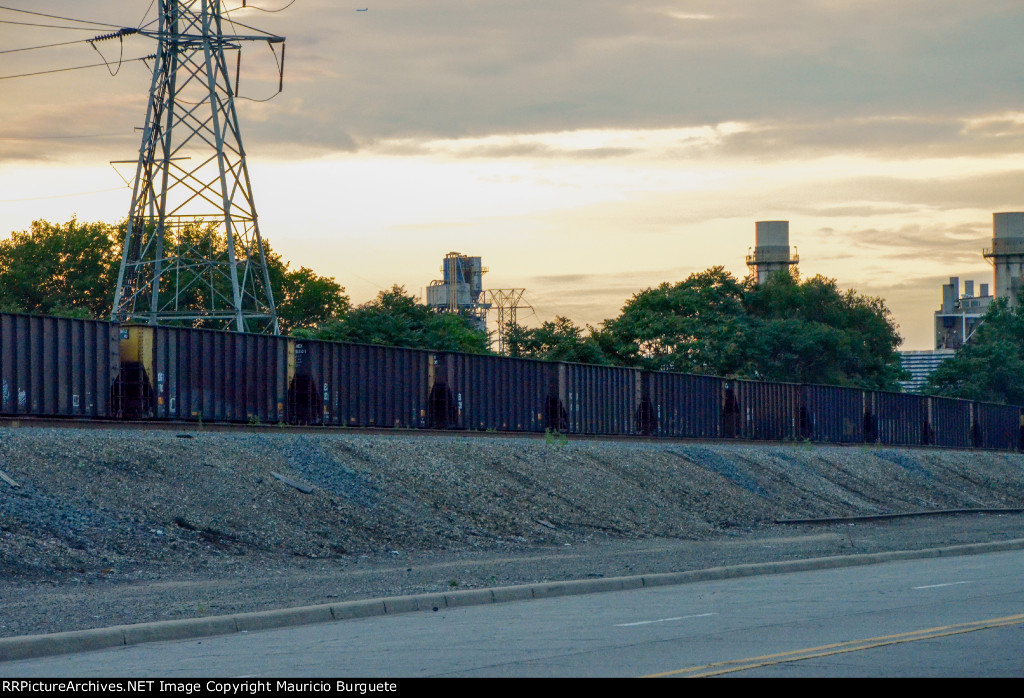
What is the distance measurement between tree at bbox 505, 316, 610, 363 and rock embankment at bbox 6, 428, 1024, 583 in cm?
4016

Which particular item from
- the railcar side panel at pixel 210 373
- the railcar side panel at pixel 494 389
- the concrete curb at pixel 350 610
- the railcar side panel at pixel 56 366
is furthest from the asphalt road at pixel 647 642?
the railcar side panel at pixel 494 389

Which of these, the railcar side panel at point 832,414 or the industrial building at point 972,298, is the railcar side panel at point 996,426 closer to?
the railcar side panel at point 832,414

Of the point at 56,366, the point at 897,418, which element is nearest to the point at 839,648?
the point at 56,366

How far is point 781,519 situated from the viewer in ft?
105

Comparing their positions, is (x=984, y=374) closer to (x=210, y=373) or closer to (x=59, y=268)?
(x=59, y=268)

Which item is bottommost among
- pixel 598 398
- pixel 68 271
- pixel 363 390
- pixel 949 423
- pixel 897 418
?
pixel 949 423

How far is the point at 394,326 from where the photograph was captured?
68750 millimetres

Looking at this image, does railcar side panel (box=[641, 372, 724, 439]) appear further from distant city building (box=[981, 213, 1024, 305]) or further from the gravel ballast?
distant city building (box=[981, 213, 1024, 305])

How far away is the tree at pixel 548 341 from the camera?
78500mm

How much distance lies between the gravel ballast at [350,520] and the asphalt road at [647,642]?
74.1 inches

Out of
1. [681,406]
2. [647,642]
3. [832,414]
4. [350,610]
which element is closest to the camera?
[647,642]

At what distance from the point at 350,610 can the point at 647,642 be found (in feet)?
13.8

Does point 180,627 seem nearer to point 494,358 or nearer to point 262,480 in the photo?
point 262,480

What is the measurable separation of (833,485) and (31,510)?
27148 mm
